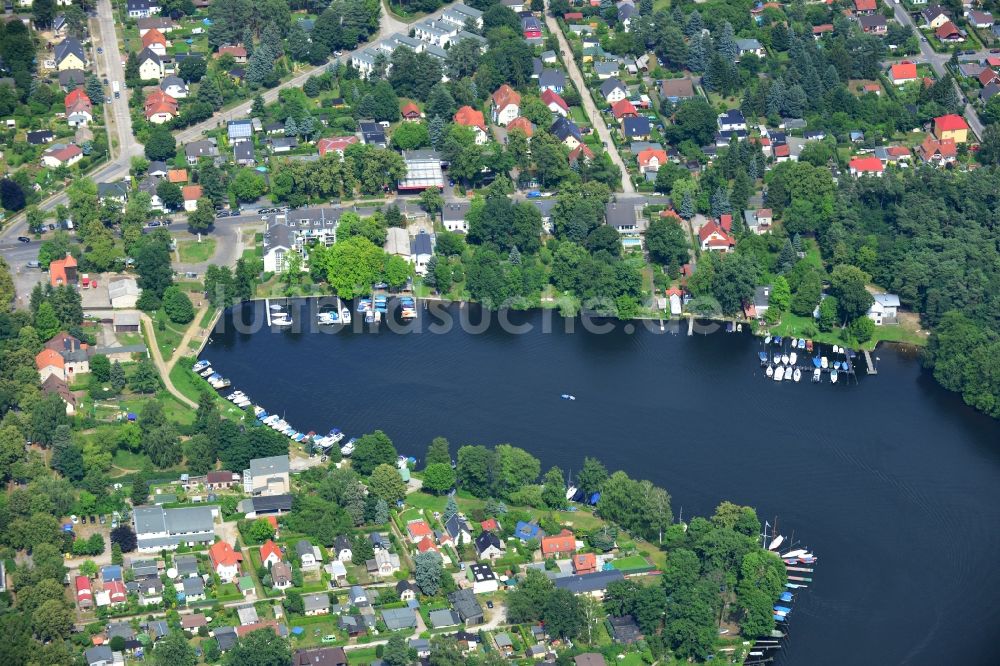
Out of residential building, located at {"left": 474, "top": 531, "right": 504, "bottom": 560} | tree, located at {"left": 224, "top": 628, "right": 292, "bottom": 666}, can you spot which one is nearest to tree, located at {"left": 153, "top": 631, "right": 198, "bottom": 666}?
tree, located at {"left": 224, "top": 628, "right": 292, "bottom": 666}

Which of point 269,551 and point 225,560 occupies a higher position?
point 225,560

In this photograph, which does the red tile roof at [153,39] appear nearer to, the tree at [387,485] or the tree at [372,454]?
the tree at [372,454]

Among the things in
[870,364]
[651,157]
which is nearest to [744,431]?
[870,364]

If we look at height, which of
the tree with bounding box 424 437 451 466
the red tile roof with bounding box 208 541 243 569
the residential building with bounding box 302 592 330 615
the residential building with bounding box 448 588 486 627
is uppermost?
the tree with bounding box 424 437 451 466

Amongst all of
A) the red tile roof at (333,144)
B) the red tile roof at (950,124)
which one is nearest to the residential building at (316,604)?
the red tile roof at (333,144)

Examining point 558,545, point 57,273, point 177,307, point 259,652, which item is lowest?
point 558,545

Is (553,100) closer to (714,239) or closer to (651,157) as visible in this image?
(651,157)

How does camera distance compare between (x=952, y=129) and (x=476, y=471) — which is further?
(x=952, y=129)

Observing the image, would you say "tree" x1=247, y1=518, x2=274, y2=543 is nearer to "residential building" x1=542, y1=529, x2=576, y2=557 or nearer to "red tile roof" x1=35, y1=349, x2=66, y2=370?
"residential building" x1=542, y1=529, x2=576, y2=557
